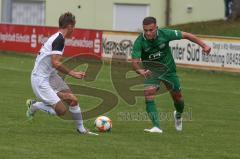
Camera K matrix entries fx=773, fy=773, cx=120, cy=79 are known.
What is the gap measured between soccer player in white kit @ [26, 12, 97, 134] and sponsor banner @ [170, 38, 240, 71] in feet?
48.9

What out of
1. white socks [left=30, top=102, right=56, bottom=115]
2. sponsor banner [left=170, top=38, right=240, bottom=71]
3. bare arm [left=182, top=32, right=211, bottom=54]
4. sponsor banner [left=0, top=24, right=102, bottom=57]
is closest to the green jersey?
bare arm [left=182, top=32, right=211, bottom=54]

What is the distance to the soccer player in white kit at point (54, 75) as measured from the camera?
12022mm

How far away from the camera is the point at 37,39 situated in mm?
33719

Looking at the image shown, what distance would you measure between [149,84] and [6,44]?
2249cm

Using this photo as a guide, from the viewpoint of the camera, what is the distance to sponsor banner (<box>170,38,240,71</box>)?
2689 centimetres

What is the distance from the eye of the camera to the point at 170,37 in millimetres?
13180

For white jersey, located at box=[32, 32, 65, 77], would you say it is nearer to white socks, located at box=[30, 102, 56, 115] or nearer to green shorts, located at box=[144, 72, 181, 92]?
white socks, located at box=[30, 102, 56, 115]

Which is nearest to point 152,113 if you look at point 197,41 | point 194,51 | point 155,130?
point 155,130

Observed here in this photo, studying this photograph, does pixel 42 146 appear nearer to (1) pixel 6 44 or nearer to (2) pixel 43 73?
(2) pixel 43 73

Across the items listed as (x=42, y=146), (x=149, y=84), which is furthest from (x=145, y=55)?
(x=42, y=146)

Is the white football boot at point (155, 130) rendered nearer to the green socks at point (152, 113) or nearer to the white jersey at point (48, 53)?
the green socks at point (152, 113)

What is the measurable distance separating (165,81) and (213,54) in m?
14.3

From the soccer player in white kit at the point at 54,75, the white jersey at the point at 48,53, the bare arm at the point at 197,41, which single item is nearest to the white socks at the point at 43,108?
the soccer player in white kit at the point at 54,75

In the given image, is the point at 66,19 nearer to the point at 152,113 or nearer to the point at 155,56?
the point at 155,56
